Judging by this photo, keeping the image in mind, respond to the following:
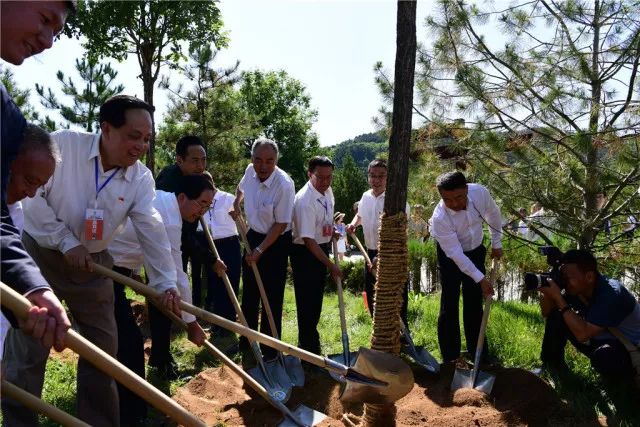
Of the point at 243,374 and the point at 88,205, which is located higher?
the point at 88,205

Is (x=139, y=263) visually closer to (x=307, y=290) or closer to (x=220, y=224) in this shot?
(x=307, y=290)

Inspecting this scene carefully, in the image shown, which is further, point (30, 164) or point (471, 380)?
point (471, 380)

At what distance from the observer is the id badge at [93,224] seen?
2.90m

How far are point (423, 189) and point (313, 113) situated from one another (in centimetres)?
3727

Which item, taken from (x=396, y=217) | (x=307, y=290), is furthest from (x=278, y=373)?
(x=396, y=217)

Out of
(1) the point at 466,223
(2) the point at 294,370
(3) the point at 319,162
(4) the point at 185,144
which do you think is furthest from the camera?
(3) the point at 319,162

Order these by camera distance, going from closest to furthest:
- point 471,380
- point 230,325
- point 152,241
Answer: point 230,325 → point 152,241 → point 471,380

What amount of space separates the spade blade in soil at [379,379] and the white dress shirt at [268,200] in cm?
187

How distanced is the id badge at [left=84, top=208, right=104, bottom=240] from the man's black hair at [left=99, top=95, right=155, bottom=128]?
458 mm

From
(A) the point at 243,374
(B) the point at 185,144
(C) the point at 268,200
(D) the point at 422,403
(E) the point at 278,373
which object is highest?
(B) the point at 185,144

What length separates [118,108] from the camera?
9.43 ft

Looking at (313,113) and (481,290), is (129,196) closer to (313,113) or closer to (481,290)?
(481,290)

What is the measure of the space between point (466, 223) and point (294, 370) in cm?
179

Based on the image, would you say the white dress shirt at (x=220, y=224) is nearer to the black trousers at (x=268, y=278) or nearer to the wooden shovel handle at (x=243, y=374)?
the black trousers at (x=268, y=278)
